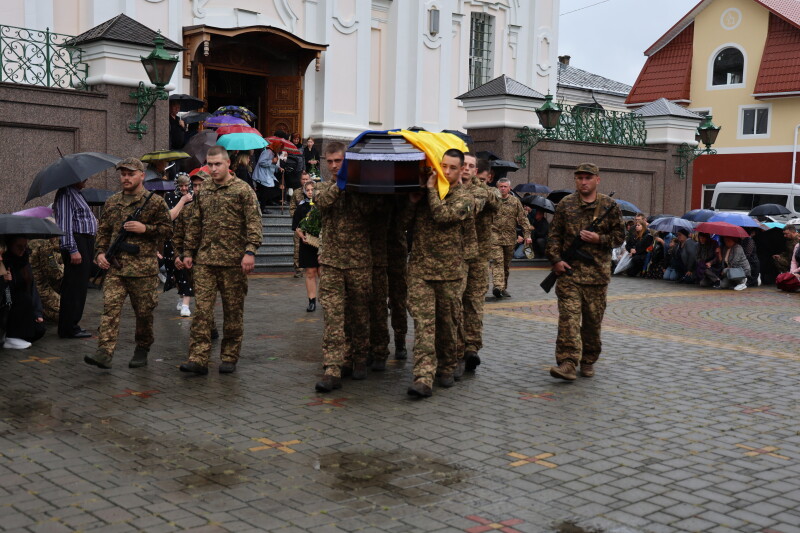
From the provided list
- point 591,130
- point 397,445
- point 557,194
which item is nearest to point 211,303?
point 397,445

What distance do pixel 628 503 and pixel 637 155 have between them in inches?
782

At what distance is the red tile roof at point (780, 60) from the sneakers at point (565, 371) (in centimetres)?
3267

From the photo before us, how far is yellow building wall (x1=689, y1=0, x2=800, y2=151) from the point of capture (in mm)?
37688

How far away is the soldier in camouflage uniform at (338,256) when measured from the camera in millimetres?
7391

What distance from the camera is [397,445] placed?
19.4 feet

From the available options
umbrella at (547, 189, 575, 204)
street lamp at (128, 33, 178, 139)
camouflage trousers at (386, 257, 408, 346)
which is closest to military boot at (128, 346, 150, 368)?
camouflage trousers at (386, 257, 408, 346)

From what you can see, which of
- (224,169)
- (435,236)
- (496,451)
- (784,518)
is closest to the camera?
(784,518)

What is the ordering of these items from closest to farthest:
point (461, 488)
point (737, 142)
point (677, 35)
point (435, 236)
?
1. point (461, 488)
2. point (435, 236)
3. point (737, 142)
4. point (677, 35)

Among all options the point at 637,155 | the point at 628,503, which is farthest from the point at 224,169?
the point at 637,155

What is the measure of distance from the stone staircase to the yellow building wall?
2622cm

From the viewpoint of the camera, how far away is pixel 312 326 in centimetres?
1070

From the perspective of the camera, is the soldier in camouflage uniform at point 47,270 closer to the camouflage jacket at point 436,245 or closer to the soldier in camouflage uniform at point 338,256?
the soldier in camouflage uniform at point 338,256

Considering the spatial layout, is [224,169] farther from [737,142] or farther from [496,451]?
[737,142]

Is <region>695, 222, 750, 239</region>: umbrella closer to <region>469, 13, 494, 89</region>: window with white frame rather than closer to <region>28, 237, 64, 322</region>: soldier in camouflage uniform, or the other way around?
<region>469, 13, 494, 89</region>: window with white frame
